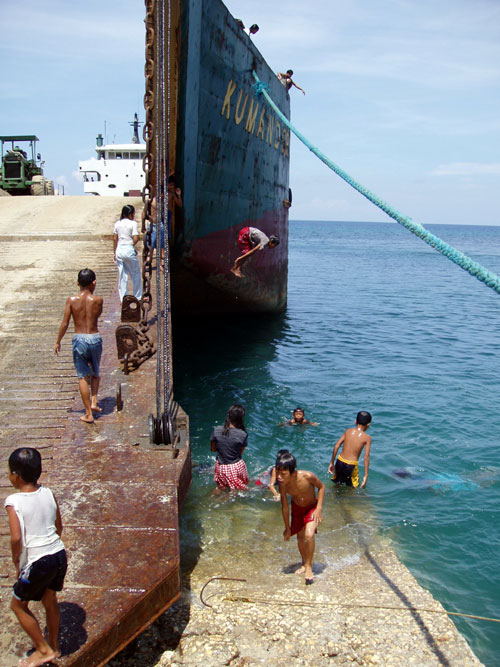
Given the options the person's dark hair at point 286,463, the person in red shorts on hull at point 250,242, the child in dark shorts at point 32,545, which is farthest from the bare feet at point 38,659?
the person in red shorts on hull at point 250,242

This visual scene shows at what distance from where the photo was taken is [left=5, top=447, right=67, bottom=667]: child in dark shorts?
2.97m

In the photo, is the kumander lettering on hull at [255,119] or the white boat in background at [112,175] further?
the white boat in background at [112,175]

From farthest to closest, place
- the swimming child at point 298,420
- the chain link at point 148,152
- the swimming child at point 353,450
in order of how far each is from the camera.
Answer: the swimming child at point 298,420 < the chain link at point 148,152 < the swimming child at point 353,450

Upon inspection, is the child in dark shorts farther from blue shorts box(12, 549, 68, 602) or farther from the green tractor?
the green tractor

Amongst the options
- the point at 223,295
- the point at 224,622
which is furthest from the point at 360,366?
the point at 224,622

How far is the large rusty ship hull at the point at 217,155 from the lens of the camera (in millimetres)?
10141

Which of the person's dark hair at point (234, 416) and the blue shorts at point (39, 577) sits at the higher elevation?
the blue shorts at point (39, 577)

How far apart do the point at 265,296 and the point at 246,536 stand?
1221cm

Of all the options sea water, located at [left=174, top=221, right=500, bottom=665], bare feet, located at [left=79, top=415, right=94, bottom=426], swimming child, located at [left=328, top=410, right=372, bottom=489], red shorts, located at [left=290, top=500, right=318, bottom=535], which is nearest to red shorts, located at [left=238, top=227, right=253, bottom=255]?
sea water, located at [left=174, top=221, right=500, bottom=665]

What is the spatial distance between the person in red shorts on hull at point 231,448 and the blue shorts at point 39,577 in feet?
11.6

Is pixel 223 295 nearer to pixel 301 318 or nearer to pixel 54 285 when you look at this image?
pixel 54 285

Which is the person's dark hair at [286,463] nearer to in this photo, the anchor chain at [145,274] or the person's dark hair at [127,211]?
the anchor chain at [145,274]

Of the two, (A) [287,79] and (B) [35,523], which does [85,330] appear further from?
(A) [287,79]

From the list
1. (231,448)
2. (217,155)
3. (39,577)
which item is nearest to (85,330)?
(231,448)
